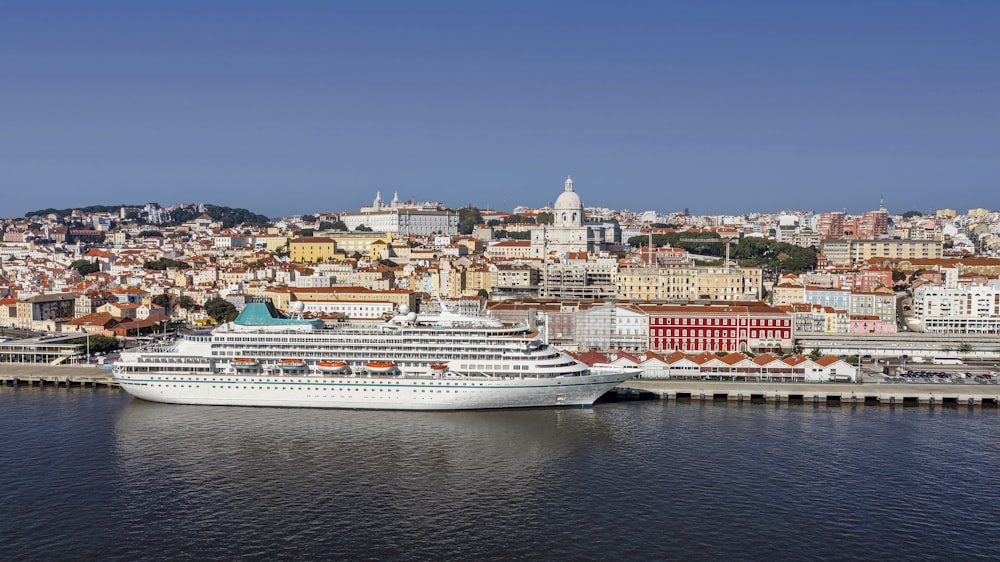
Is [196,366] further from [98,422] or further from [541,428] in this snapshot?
[541,428]

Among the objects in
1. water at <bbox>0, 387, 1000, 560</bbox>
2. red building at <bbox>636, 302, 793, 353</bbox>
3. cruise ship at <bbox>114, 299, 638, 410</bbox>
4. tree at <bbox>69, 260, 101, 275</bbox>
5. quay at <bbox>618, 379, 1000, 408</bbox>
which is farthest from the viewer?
tree at <bbox>69, 260, 101, 275</bbox>

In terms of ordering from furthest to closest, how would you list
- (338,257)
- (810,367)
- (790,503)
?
(338,257)
(810,367)
(790,503)

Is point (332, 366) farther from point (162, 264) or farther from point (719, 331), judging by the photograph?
point (162, 264)

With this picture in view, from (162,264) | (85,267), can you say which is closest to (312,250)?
(162,264)

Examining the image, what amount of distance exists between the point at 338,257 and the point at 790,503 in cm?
4542

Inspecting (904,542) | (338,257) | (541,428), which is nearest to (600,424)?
(541,428)

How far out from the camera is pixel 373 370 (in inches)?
818

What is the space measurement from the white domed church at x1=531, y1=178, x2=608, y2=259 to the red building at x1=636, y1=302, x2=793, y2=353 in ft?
89.1

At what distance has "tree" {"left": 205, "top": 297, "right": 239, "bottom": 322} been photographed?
37125 millimetres

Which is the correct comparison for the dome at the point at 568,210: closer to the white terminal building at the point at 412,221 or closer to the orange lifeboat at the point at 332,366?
the white terminal building at the point at 412,221

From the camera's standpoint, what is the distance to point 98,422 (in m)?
19.6

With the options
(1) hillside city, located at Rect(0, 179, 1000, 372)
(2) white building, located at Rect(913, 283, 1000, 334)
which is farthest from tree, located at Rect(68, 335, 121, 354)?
(2) white building, located at Rect(913, 283, 1000, 334)

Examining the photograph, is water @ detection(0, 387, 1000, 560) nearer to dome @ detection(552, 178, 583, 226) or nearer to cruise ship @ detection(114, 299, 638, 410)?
cruise ship @ detection(114, 299, 638, 410)

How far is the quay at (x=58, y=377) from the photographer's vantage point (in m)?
24.6
